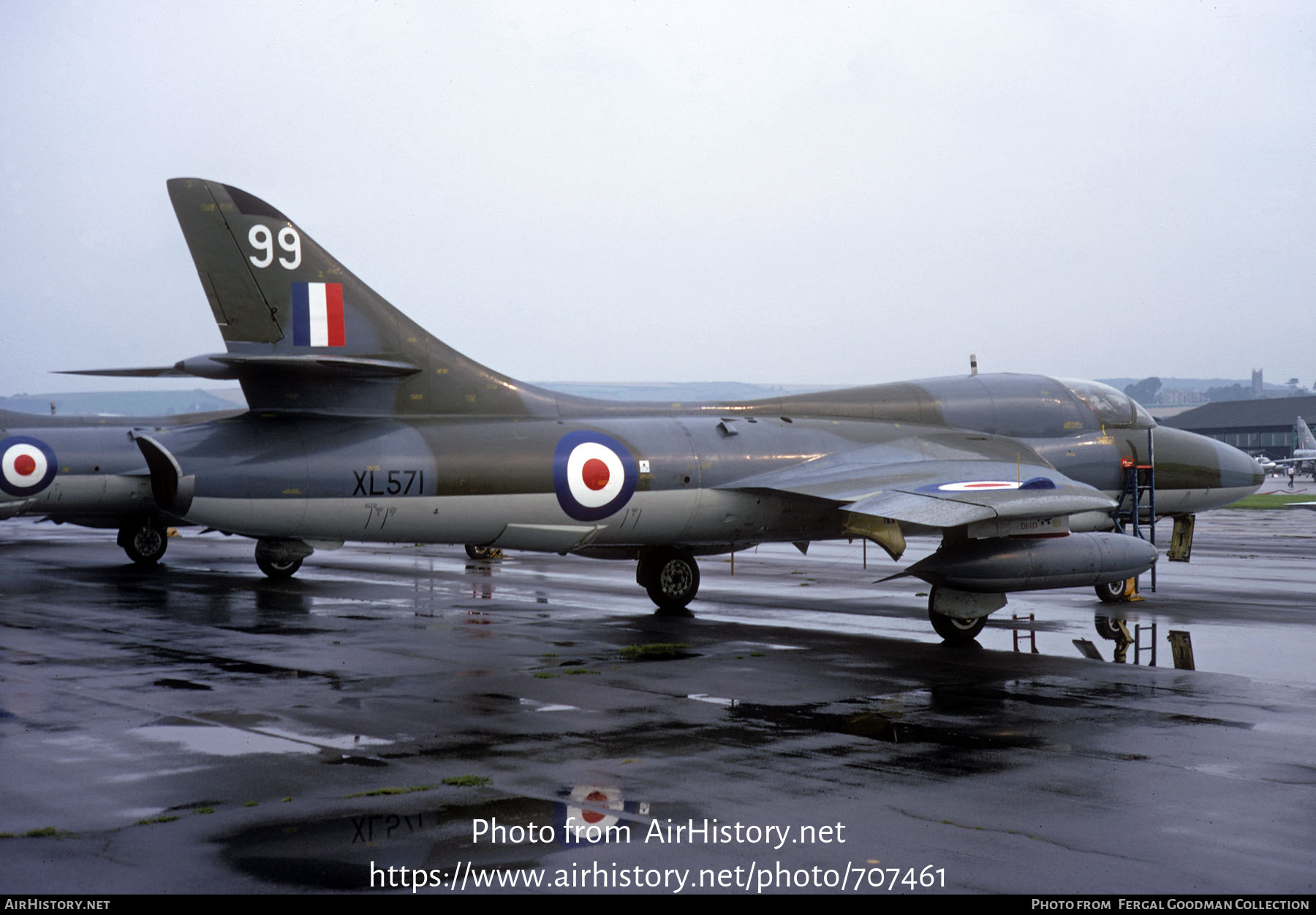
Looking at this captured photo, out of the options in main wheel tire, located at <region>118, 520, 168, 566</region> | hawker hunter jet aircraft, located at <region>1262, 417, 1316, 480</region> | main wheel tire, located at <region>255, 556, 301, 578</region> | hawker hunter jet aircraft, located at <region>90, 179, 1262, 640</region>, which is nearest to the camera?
hawker hunter jet aircraft, located at <region>90, 179, 1262, 640</region>

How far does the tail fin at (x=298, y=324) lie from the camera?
14172 millimetres

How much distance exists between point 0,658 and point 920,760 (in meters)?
10.1

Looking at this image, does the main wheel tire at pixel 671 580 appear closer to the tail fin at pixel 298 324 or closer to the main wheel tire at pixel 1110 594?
the tail fin at pixel 298 324

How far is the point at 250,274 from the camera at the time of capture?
1427cm

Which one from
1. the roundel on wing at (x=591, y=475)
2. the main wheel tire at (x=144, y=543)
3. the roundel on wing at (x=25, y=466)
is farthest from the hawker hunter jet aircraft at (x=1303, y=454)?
the roundel on wing at (x=591, y=475)

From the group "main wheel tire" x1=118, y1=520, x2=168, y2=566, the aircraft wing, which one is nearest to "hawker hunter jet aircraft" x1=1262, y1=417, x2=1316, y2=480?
the aircraft wing

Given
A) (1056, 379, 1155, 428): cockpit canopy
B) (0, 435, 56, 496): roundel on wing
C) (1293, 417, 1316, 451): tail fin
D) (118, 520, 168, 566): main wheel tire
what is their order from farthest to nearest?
(1293, 417, 1316, 451): tail fin
(118, 520, 168, 566): main wheel tire
(0, 435, 56, 496): roundel on wing
(1056, 379, 1155, 428): cockpit canopy

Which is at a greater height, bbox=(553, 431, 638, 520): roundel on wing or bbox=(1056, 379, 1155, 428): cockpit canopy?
bbox=(1056, 379, 1155, 428): cockpit canopy

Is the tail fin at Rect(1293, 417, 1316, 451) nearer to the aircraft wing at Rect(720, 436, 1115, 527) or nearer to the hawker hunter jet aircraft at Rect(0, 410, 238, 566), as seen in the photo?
the aircraft wing at Rect(720, 436, 1115, 527)

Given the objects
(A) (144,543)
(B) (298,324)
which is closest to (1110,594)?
(B) (298,324)

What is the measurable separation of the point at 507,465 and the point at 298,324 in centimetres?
303

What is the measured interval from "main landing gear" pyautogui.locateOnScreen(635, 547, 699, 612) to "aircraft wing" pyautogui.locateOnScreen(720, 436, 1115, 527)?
2.31m

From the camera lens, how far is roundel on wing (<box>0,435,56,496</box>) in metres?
25.0

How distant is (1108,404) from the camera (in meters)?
18.8
